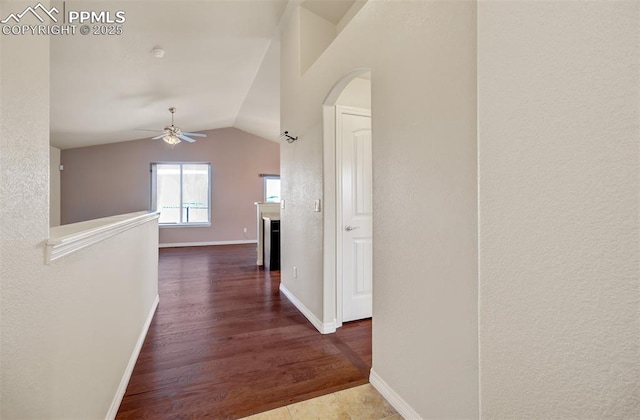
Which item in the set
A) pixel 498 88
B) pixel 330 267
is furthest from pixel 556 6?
pixel 330 267

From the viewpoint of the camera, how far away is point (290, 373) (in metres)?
1.91

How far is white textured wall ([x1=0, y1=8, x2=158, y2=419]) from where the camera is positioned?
2.36ft

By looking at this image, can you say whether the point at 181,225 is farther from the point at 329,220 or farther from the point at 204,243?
the point at 329,220

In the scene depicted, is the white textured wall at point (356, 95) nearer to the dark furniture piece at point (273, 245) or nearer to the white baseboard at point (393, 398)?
the white baseboard at point (393, 398)

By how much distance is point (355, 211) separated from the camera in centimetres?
260

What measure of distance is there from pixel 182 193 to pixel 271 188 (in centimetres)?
239

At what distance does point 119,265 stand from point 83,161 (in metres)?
7.02

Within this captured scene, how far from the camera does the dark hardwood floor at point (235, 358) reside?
1.64 m

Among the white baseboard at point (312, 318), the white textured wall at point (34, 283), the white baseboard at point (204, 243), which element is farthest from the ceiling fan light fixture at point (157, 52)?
the white baseboard at point (204, 243)

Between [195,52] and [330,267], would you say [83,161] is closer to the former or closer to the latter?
[195,52]

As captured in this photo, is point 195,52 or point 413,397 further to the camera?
point 195,52

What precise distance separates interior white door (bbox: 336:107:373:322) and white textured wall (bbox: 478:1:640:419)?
176 centimetres

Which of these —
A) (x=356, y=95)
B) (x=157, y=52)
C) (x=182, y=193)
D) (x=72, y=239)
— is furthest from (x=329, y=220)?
(x=182, y=193)

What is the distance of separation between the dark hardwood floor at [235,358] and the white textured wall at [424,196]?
1.71ft
